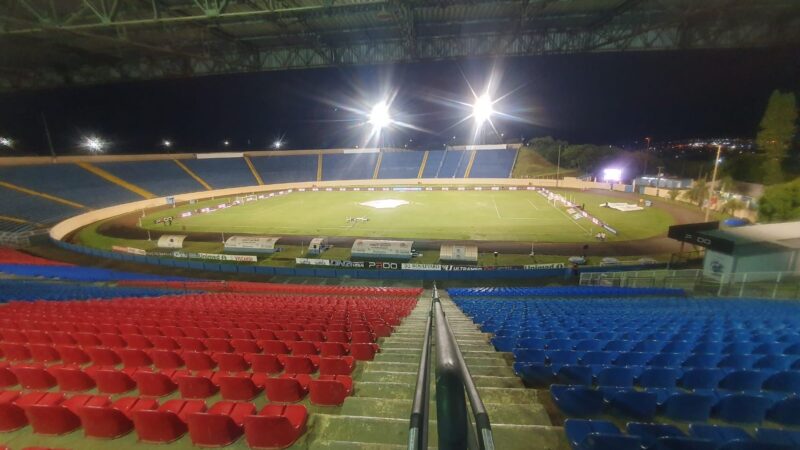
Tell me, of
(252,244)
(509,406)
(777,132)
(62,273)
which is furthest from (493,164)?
(509,406)

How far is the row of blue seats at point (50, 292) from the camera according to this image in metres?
14.6

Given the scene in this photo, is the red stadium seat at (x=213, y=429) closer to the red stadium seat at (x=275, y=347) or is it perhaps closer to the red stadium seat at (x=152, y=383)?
the red stadium seat at (x=152, y=383)

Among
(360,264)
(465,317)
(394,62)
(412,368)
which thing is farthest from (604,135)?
(412,368)

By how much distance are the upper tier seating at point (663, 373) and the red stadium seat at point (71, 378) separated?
20.6 feet

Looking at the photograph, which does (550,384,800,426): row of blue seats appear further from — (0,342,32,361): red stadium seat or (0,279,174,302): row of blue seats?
(0,279,174,302): row of blue seats

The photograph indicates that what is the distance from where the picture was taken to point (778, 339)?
7215 mm

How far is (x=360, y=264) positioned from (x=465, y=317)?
15682 mm

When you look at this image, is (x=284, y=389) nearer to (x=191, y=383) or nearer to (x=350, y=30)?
(x=191, y=383)

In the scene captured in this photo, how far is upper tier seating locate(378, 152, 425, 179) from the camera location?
76.0 m

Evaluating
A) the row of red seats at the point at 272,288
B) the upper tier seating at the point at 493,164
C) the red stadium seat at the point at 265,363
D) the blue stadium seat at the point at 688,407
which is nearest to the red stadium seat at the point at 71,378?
the red stadium seat at the point at 265,363

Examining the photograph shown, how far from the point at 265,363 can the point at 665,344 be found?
706cm

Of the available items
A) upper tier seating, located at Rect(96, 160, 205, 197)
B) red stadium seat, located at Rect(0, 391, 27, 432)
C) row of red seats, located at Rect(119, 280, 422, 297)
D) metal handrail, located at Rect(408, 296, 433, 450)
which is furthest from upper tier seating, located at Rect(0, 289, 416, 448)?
upper tier seating, located at Rect(96, 160, 205, 197)

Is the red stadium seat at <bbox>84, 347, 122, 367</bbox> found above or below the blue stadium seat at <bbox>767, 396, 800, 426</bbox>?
below

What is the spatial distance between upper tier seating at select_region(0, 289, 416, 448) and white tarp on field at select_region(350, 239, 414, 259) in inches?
637
